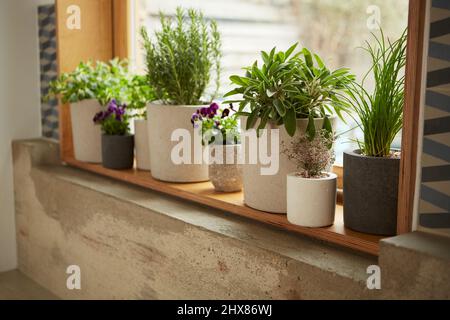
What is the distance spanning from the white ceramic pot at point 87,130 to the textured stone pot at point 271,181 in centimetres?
88

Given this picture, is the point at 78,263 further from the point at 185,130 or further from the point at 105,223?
the point at 185,130

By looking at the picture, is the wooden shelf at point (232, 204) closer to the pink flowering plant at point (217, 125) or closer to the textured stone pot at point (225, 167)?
the textured stone pot at point (225, 167)

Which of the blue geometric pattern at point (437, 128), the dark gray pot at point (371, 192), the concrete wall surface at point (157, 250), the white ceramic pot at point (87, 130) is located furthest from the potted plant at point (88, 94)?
the blue geometric pattern at point (437, 128)

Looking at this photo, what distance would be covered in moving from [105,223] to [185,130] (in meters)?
0.45

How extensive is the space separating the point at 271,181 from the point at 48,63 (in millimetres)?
1349

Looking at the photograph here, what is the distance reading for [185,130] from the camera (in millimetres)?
1965

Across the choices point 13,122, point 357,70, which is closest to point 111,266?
point 13,122

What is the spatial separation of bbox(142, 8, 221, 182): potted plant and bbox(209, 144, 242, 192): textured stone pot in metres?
0.15

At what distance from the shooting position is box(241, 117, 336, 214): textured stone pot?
157 cm

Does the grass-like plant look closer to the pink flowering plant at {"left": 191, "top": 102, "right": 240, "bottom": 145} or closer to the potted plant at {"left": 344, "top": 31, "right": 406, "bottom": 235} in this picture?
the potted plant at {"left": 344, "top": 31, "right": 406, "bottom": 235}

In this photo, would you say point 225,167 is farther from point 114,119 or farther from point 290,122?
point 114,119

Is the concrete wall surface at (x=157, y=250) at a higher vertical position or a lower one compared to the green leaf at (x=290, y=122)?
lower

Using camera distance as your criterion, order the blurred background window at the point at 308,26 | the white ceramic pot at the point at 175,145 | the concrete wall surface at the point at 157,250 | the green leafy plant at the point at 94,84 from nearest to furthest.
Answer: the concrete wall surface at the point at 157,250 < the blurred background window at the point at 308,26 < the white ceramic pot at the point at 175,145 < the green leafy plant at the point at 94,84

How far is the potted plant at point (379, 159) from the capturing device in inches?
54.8
